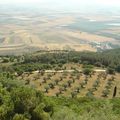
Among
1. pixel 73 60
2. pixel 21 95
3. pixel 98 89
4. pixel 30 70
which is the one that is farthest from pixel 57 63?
pixel 21 95

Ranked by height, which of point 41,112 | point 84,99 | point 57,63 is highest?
point 41,112

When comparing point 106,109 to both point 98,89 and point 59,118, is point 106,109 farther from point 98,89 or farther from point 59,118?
point 98,89

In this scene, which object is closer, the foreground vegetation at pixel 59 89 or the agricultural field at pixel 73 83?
the foreground vegetation at pixel 59 89

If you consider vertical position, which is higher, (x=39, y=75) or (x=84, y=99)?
(x=84, y=99)

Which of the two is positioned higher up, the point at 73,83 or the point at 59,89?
the point at 59,89

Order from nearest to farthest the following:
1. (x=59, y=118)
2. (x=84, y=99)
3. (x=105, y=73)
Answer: (x=59, y=118) → (x=84, y=99) → (x=105, y=73)

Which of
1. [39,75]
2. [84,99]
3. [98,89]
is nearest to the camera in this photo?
[84,99]

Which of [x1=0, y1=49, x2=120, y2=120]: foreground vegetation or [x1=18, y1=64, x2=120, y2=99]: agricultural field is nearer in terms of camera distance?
[x1=0, y1=49, x2=120, y2=120]: foreground vegetation

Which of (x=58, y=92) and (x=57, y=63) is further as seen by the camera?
(x=57, y=63)

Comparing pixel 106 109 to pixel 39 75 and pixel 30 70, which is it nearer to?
pixel 39 75

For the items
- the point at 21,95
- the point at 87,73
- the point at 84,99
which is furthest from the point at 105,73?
the point at 21,95

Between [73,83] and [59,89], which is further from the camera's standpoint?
[73,83]
